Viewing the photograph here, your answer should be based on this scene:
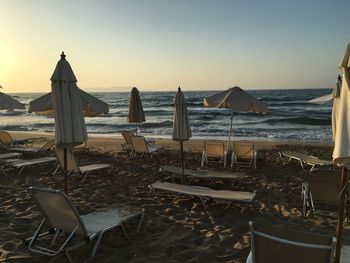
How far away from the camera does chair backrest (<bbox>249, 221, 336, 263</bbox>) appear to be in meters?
2.76

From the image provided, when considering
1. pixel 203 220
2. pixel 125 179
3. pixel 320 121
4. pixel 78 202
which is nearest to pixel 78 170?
pixel 125 179

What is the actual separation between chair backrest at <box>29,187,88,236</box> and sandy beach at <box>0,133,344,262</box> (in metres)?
0.40

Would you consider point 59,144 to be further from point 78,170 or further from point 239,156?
point 239,156

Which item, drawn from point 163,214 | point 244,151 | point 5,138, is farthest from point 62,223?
point 5,138

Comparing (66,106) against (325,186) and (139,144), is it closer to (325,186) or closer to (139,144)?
(325,186)

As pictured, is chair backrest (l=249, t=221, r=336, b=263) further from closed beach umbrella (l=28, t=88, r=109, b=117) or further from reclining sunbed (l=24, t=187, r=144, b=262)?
closed beach umbrella (l=28, t=88, r=109, b=117)

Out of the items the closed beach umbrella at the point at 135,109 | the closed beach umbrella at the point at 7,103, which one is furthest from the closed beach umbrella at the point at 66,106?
the closed beach umbrella at the point at 7,103

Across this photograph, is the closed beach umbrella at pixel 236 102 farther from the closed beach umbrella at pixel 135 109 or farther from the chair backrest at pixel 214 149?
the closed beach umbrella at pixel 135 109

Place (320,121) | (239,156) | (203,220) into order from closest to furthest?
1. (203,220)
2. (239,156)
3. (320,121)

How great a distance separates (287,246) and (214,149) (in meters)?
7.32

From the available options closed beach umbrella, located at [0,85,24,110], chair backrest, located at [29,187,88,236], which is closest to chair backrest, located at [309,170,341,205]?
chair backrest, located at [29,187,88,236]

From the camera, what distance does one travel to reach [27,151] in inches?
460

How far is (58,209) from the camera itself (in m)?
4.25

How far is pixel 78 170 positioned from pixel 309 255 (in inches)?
244
